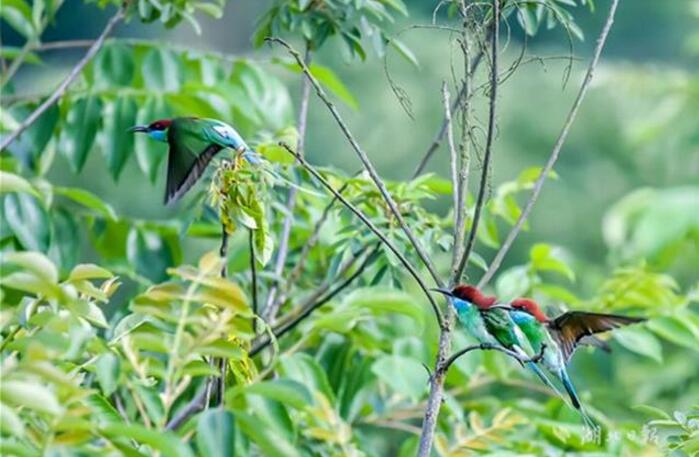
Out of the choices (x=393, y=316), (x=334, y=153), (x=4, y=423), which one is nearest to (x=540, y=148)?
(x=334, y=153)

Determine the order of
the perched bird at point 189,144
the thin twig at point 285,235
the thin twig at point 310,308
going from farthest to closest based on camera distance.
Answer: the thin twig at point 285,235 → the thin twig at point 310,308 → the perched bird at point 189,144

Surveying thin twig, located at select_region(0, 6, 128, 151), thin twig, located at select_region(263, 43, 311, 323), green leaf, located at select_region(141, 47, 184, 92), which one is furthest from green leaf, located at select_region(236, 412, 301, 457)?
green leaf, located at select_region(141, 47, 184, 92)

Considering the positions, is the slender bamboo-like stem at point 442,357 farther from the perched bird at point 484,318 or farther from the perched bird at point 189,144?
the perched bird at point 189,144

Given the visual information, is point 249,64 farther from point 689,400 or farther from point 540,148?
point 540,148

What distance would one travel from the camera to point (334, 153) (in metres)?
5.58

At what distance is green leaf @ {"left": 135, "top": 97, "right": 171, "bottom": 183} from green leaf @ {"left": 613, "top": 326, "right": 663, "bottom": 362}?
→ 2.46 feet

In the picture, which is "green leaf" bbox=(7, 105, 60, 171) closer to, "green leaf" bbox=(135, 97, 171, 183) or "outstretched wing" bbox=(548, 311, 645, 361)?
"green leaf" bbox=(135, 97, 171, 183)

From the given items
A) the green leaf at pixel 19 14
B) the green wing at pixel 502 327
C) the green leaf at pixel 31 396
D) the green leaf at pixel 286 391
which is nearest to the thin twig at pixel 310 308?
the green wing at pixel 502 327

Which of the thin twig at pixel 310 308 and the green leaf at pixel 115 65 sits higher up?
the green leaf at pixel 115 65

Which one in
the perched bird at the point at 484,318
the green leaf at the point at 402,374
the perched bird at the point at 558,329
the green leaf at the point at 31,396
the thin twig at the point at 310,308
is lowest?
the green leaf at the point at 402,374

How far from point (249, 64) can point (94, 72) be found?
245mm

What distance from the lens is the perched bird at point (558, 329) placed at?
1.27 m

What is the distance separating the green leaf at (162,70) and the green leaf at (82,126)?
0.36 ft

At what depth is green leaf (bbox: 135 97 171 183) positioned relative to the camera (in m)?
2.23
